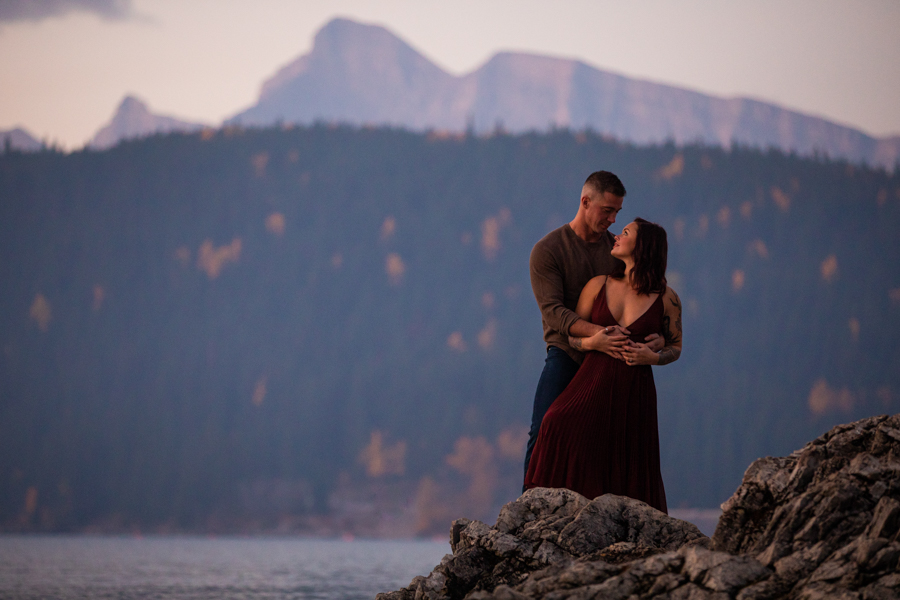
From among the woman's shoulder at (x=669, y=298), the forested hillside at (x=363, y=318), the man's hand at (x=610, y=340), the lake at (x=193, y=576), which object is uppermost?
the forested hillside at (x=363, y=318)

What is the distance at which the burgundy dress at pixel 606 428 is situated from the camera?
6.04 m

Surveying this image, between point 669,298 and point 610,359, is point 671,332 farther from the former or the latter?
point 610,359

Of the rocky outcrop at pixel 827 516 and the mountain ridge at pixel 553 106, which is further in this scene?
the mountain ridge at pixel 553 106

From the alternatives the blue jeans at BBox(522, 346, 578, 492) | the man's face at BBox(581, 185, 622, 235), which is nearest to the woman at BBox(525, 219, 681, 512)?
the blue jeans at BBox(522, 346, 578, 492)

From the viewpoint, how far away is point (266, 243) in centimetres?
11700

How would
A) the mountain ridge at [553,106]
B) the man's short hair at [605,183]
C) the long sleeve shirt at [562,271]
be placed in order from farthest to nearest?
the mountain ridge at [553,106] → the long sleeve shirt at [562,271] → the man's short hair at [605,183]

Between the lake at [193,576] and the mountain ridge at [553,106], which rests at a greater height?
the mountain ridge at [553,106]

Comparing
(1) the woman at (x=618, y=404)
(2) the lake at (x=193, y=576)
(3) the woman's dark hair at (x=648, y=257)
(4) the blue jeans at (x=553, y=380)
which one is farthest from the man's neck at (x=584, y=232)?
(2) the lake at (x=193, y=576)

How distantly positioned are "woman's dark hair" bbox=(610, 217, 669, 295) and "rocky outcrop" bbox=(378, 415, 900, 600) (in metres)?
1.26

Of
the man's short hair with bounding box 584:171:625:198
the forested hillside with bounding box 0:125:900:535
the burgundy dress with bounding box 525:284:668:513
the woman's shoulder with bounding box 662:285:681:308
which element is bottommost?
the burgundy dress with bounding box 525:284:668:513

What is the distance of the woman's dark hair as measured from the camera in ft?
19.5

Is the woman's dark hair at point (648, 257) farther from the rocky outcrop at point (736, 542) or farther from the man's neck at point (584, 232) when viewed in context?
the rocky outcrop at point (736, 542)

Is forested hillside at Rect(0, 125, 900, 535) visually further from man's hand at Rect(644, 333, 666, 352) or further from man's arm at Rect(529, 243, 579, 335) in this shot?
man's hand at Rect(644, 333, 666, 352)

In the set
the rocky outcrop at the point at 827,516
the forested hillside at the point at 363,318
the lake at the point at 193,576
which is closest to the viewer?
the rocky outcrop at the point at 827,516
